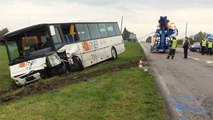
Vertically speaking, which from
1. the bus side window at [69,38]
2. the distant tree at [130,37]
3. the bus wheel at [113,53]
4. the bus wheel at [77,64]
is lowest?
the distant tree at [130,37]

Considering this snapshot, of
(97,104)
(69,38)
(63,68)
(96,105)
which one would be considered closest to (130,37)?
(69,38)

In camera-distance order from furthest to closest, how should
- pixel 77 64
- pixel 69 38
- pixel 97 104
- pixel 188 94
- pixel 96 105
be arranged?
pixel 69 38, pixel 77 64, pixel 188 94, pixel 97 104, pixel 96 105

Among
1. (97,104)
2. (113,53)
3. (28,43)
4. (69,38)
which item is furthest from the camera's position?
(113,53)

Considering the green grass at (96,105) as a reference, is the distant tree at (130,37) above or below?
below

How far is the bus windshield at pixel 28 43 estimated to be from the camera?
1822 cm

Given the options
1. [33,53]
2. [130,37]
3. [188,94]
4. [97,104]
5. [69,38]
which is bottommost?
[130,37]

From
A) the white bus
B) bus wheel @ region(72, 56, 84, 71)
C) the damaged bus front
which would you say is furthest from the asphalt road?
the damaged bus front

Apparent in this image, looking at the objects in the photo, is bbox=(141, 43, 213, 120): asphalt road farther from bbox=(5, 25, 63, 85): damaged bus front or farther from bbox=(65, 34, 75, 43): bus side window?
bbox=(65, 34, 75, 43): bus side window

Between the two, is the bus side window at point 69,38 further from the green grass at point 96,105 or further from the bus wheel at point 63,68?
the green grass at point 96,105

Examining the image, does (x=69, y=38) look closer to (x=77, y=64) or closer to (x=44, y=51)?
(x=77, y=64)

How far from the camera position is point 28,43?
1864cm

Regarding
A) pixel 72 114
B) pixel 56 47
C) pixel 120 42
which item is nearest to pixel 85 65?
pixel 56 47

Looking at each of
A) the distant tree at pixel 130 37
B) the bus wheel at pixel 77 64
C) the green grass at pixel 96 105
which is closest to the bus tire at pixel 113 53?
the bus wheel at pixel 77 64

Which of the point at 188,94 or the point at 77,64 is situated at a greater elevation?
the point at 188,94
